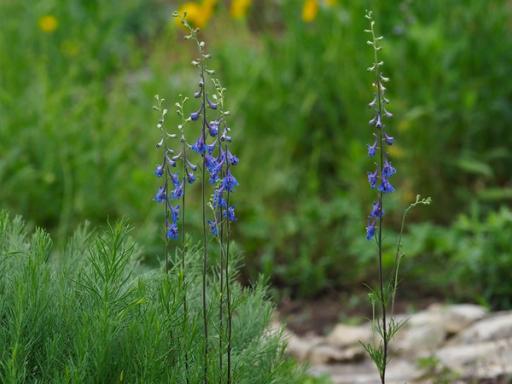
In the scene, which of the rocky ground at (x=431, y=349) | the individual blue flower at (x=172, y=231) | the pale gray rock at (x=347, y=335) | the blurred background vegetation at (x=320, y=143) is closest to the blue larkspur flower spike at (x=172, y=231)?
the individual blue flower at (x=172, y=231)

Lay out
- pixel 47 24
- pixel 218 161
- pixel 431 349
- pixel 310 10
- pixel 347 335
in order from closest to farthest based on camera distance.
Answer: pixel 218 161 → pixel 431 349 → pixel 347 335 → pixel 310 10 → pixel 47 24

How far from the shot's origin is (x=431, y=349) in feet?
14.1

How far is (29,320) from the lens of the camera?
228cm

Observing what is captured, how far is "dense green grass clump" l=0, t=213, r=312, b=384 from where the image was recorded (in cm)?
219

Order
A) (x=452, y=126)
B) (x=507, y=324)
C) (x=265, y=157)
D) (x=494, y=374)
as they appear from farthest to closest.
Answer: (x=265, y=157) → (x=452, y=126) → (x=507, y=324) → (x=494, y=374)

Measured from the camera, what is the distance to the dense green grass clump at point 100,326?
2191mm

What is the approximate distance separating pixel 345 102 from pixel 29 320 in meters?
4.10

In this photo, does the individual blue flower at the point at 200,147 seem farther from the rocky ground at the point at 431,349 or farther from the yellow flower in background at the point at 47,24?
the yellow flower in background at the point at 47,24

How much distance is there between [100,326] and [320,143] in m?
4.39

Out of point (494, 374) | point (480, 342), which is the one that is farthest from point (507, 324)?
point (494, 374)

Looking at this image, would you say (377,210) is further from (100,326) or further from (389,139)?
(100,326)

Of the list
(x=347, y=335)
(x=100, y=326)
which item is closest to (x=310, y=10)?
(x=347, y=335)

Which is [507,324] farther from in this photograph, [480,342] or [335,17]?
[335,17]

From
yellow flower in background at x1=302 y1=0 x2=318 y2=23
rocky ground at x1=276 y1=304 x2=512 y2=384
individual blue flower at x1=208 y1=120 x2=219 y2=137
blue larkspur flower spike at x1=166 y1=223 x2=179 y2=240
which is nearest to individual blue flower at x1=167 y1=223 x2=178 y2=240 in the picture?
blue larkspur flower spike at x1=166 y1=223 x2=179 y2=240
